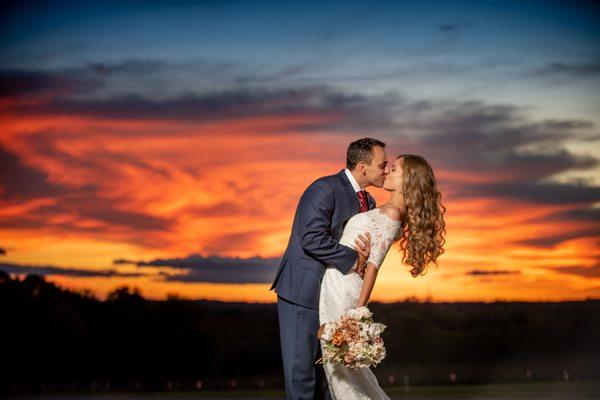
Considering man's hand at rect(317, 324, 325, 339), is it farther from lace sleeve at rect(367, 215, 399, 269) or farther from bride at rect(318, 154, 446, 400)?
lace sleeve at rect(367, 215, 399, 269)

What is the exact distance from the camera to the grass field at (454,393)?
2159 centimetres

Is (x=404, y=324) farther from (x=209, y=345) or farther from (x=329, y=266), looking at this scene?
(x=329, y=266)

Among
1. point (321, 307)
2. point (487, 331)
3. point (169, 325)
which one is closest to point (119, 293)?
point (169, 325)

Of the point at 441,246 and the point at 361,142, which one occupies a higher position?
the point at 361,142

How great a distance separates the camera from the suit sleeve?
605 centimetres

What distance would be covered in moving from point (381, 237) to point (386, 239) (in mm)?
34

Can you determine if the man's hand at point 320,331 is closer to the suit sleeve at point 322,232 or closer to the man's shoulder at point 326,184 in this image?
the suit sleeve at point 322,232

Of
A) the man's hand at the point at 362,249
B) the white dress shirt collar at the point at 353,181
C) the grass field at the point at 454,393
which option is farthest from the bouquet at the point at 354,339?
the grass field at the point at 454,393

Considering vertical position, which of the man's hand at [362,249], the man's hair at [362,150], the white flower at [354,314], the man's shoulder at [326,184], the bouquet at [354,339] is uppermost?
the man's hair at [362,150]

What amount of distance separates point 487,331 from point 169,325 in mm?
9600

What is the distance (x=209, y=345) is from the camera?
28891 millimetres

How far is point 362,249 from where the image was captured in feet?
20.0

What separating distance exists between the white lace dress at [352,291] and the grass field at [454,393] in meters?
13.7

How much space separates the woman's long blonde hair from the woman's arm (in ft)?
0.71
